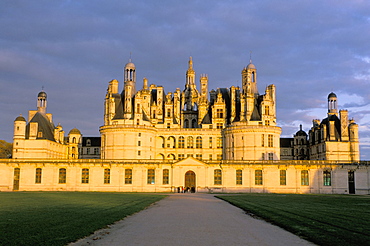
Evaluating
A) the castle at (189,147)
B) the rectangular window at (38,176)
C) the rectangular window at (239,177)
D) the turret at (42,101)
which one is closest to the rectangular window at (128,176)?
the castle at (189,147)

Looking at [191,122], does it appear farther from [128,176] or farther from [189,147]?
[128,176]

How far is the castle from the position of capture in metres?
67.4

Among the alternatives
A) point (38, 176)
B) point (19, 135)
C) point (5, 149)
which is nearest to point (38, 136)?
point (19, 135)

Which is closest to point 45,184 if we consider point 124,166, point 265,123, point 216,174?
point 124,166

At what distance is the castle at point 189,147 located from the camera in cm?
6738

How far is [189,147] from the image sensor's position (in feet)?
272

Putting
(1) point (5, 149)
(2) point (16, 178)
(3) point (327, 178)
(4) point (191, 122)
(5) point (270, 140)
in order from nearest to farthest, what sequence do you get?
(3) point (327, 178) < (2) point (16, 178) < (5) point (270, 140) < (4) point (191, 122) < (1) point (5, 149)

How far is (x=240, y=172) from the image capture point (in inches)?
2677

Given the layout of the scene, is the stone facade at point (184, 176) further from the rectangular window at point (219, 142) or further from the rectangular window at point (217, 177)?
the rectangular window at point (219, 142)

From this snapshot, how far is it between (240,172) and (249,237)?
5186cm

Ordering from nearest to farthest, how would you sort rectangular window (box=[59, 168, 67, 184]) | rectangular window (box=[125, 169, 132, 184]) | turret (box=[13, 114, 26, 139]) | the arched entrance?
the arched entrance → rectangular window (box=[125, 169, 132, 184]) → rectangular window (box=[59, 168, 67, 184]) → turret (box=[13, 114, 26, 139])

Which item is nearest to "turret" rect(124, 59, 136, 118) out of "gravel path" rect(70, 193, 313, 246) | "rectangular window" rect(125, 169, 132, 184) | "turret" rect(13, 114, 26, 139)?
"rectangular window" rect(125, 169, 132, 184)

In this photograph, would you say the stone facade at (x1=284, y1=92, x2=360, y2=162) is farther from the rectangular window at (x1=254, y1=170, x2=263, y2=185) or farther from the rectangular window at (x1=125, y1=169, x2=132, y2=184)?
the rectangular window at (x1=125, y1=169, x2=132, y2=184)

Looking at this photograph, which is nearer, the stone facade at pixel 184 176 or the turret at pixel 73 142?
the stone facade at pixel 184 176
